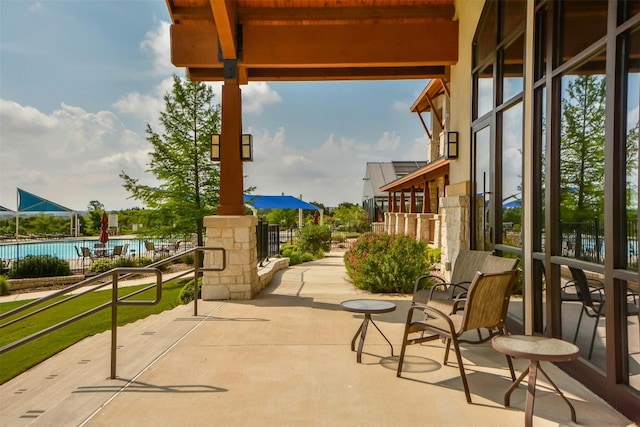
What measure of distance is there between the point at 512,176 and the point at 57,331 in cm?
755

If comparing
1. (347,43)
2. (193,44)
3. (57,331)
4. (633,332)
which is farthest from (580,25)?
(57,331)

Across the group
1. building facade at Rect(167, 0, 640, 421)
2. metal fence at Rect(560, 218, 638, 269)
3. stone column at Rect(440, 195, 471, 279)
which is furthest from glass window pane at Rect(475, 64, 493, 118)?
metal fence at Rect(560, 218, 638, 269)

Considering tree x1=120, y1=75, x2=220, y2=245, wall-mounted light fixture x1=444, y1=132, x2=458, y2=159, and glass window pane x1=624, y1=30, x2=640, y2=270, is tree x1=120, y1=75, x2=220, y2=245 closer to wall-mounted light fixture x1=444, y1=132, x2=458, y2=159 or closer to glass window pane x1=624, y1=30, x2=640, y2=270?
wall-mounted light fixture x1=444, y1=132, x2=458, y2=159

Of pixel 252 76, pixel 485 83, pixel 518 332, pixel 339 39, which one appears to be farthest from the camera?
pixel 252 76

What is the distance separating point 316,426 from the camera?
9.05 feet

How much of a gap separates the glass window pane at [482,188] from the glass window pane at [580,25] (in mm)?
1991

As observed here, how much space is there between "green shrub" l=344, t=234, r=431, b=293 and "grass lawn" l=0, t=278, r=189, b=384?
3.78 metres

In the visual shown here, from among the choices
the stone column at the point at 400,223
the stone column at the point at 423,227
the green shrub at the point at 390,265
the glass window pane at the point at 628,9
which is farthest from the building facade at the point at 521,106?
the stone column at the point at 400,223

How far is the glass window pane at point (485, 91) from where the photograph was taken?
5.87 m

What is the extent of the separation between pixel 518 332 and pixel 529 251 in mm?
1004

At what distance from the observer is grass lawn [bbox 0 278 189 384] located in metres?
5.59

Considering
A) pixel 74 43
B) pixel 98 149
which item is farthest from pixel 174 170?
pixel 98 149

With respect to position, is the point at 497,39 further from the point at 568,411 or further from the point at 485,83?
the point at 568,411

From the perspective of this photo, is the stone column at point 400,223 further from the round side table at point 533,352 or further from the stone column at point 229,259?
the round side table at point 533,352
